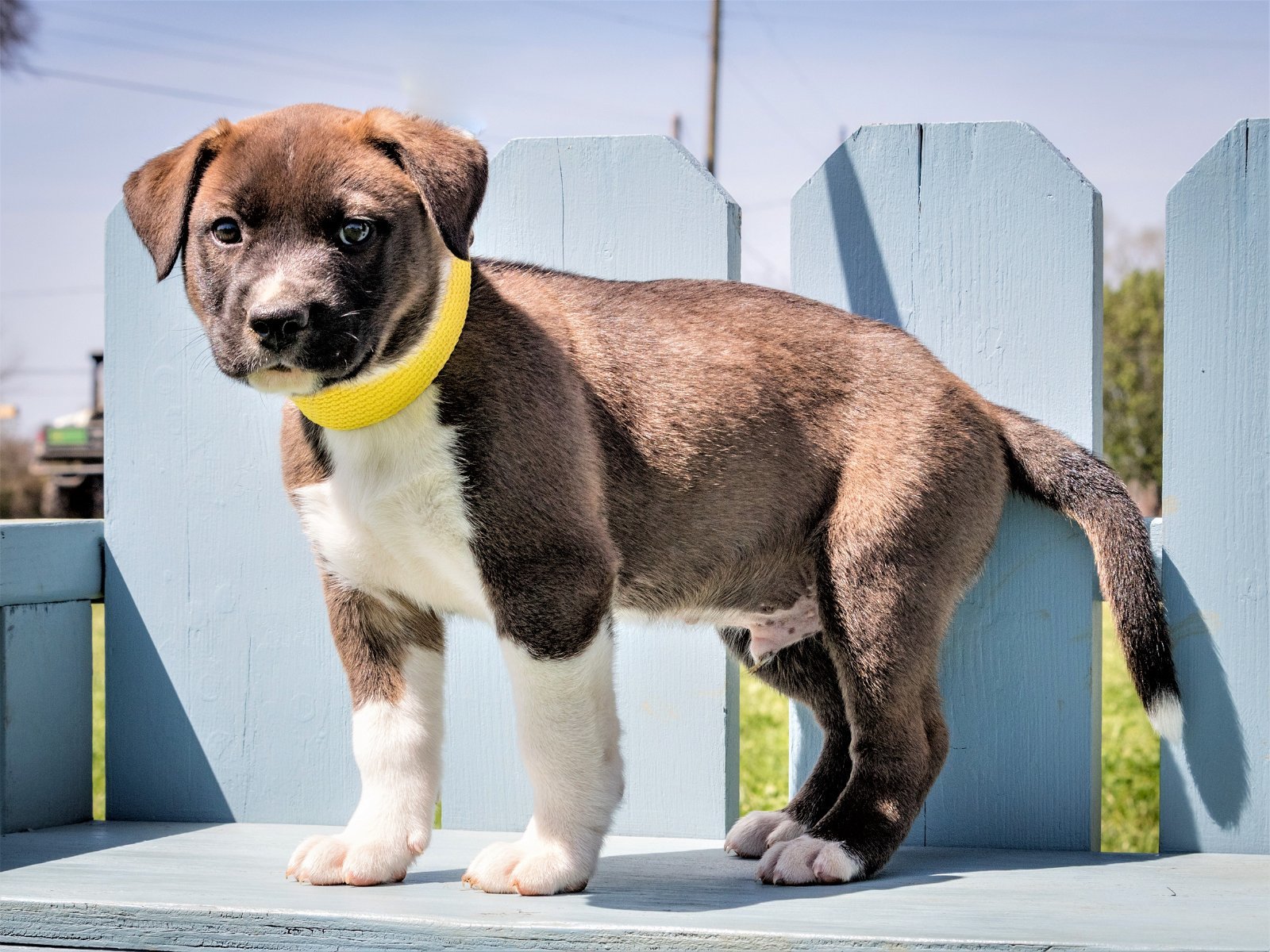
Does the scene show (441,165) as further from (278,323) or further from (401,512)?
(401,512)

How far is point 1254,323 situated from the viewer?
305 cm

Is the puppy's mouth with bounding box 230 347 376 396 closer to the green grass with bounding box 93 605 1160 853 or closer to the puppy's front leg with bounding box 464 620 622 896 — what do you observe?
the puppy's front leg with bounding box 464 620 622 896

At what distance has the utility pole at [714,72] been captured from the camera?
26.5m

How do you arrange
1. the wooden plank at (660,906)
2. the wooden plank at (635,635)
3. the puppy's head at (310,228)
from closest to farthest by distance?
1. the wooden plank at (660,906)
2. the puppy's head at (310,228)
3. the wooden plank at (635,635)

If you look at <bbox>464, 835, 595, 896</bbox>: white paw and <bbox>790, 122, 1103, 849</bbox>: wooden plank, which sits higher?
<bbox>790, 122, 1103, 849</bbox>: wooden plank

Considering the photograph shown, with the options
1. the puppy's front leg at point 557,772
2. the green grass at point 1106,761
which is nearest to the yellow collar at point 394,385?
the puppy's front leg at point 557,772

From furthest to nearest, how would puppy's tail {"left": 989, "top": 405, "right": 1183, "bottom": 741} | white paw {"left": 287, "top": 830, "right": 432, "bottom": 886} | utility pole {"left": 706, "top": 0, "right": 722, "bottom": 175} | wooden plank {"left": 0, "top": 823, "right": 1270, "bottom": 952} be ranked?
utility pole {"left": 706, "top": 0, "right": 722, "bottom": 175} → puppy's tail {"left": 989, "top": 405, "right": 1183, "bottom": 741} → white paw {"left": 287, "top": 830, "right": 432, "bottom": 886} → wooden plank {"left": 0, "top": 823, "right": 1270, "bottom": 952}

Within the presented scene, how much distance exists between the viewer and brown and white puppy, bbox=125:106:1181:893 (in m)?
2.52

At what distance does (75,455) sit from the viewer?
18.6 meters

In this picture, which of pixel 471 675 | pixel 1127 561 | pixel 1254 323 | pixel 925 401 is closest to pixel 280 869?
pixel 471 675

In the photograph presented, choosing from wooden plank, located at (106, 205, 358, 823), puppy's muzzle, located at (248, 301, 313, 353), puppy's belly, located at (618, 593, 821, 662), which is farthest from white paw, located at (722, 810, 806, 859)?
puppy's muzzle, located at (248, 301, 313, 353)

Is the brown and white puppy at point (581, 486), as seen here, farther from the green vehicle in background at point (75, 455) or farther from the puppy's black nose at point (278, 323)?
the green vehicle in background at point (75, 455)

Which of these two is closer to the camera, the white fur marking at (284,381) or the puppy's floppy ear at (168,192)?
the white fur marking at (284,381)

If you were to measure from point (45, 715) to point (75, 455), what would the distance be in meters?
16.4
